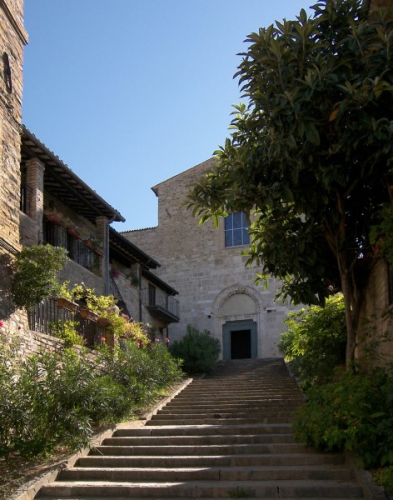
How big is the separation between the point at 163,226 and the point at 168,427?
63.2ft

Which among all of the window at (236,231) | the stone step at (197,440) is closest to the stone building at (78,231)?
the stone step at (197,440)

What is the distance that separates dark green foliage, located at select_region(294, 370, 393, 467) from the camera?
7.44 meters

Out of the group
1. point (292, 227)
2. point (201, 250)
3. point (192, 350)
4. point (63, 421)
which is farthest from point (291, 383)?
point (201, 250)

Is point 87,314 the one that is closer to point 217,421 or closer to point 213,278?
point 217,421

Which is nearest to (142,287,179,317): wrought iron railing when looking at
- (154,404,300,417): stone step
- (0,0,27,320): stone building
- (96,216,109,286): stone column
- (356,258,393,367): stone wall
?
(96,216,109,286): stone column

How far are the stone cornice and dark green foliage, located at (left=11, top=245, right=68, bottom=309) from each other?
→ 429cm

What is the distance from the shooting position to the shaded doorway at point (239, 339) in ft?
88.5

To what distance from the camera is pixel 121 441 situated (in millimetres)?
10469

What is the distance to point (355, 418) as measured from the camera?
7.66 m

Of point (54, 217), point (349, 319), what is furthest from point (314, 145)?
point (54, 217)

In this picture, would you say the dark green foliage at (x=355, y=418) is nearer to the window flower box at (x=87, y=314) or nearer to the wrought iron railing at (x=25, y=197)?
the window flower box at (x=87, y=314)

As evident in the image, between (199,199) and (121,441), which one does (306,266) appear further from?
(121,441)

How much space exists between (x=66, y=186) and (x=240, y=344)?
46.8 feet

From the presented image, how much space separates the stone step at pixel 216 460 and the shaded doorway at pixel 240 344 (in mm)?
18432
